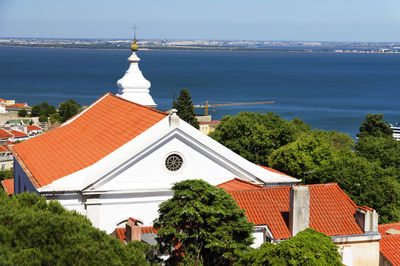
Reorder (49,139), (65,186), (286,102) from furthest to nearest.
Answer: (286,102) < (49,139) < (65,186)

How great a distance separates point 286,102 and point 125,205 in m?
129

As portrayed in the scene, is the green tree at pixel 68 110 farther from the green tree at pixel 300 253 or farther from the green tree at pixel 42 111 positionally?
the green tree at pixel 300 253

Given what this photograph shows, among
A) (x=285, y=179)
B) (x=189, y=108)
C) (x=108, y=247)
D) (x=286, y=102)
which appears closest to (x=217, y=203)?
(x=108, y=247)

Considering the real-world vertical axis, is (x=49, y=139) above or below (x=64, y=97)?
below

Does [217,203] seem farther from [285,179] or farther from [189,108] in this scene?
[189,108]

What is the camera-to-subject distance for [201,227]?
15461mm

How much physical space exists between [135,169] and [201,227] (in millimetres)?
6190

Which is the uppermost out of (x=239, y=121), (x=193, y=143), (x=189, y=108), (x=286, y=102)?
(x=286, y=102)

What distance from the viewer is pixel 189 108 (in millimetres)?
63781

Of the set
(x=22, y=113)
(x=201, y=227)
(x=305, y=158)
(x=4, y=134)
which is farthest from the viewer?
(x=22, y=113)

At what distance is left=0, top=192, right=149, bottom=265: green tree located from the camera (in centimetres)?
1171

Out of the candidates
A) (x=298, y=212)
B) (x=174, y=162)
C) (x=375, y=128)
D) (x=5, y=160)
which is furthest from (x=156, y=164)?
(x=375, y=128)

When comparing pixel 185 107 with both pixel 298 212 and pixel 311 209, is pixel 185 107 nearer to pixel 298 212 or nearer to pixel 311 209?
pixel 311 209

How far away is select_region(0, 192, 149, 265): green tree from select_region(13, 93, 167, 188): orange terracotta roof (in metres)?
7.98
